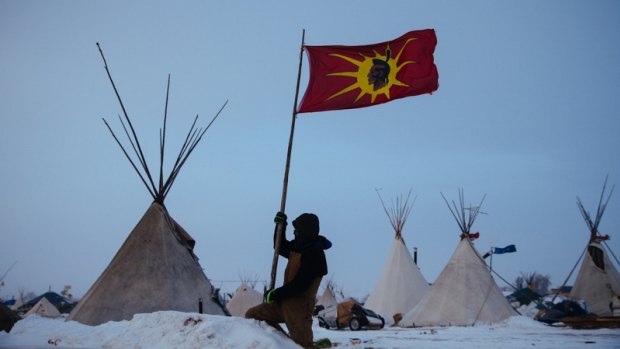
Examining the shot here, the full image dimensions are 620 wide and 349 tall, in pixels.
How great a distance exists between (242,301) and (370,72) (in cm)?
1646

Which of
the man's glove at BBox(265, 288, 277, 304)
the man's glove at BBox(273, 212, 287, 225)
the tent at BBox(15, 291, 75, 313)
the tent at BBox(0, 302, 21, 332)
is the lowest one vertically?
the tent at BBox(15, 291, 75, 313)

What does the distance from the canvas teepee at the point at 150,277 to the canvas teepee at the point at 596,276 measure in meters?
16.5

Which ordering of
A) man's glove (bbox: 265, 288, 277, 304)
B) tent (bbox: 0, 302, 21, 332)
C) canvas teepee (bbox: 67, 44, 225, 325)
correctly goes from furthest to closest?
1. canvas teepee (bbox: 67, 44, 225, 325)
2. tent (bbox: 0, 302, 21, 332)
3. man's glove (bbox: 265, 288, 277, 304)

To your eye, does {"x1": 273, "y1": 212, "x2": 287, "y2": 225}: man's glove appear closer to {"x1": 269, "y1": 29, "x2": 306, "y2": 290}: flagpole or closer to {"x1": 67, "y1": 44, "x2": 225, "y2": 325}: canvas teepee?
{"x1": 269, "y1": 29, "x2": 306, "y2": 290}: flagpole

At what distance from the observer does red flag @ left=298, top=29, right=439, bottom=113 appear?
19.9 ft

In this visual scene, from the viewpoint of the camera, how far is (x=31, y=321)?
670 cm

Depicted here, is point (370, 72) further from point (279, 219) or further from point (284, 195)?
point (279, 219)

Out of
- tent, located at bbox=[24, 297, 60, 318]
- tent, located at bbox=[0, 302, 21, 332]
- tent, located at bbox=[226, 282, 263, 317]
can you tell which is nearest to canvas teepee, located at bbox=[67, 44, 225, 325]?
tent, located at bbox=[0, 302, 21, 332]

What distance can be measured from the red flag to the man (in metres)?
2.02

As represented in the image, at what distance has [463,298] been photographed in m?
15.6

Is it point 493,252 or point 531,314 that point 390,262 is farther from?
point 531,314

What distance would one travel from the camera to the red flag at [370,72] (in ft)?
19.9

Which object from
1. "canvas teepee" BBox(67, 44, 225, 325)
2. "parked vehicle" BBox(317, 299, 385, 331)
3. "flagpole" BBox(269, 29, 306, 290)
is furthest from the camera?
"parked vehicle" BBox(317, 299, 385, 331)

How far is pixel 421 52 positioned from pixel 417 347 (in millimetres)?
3946
